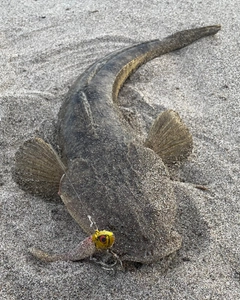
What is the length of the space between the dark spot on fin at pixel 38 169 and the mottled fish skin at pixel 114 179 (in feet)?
0.34

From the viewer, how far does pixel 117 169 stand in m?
3.23

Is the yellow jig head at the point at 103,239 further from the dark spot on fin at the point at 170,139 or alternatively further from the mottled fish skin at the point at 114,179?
the dark spot on fin at the point at 170,139

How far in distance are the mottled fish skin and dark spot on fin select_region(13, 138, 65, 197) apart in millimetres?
105

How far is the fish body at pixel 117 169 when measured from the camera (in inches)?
115

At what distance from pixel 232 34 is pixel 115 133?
114 inches

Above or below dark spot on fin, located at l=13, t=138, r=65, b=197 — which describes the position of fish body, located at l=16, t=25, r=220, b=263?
above

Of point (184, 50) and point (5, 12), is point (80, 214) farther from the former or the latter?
point (5, 12)

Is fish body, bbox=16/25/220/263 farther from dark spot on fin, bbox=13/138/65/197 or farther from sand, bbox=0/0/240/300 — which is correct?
sand, bbox=0/0/240/300

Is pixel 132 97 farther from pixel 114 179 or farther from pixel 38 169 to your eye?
pixel 114 179

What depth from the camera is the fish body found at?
115 inches

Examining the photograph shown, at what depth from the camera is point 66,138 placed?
3.68 metres

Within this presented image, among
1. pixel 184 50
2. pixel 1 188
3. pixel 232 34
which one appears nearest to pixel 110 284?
pixel 1 188

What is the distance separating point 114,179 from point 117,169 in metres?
0.10

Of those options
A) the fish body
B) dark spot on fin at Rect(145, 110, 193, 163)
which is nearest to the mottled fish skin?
the fish body
